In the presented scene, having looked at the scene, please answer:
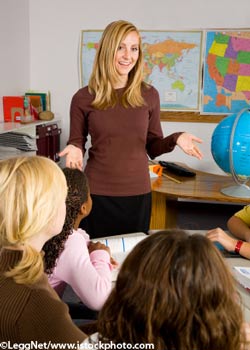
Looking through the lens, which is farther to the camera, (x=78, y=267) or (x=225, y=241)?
(x=225, y=241)

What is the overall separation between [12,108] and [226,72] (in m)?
1.98

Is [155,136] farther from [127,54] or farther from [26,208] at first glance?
[26,208]

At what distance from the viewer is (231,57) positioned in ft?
13.0

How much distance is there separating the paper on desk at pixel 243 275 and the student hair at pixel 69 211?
0.54 m

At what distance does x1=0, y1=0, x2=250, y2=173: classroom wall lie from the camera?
13.1ft

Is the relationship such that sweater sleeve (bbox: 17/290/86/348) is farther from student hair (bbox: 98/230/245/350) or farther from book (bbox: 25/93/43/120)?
book (bbox: 25/93/43/120)

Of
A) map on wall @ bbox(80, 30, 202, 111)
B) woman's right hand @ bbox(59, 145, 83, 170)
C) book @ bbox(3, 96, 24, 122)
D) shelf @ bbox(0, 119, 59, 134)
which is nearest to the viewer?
woman's right hand @ bbox(59, 145, 83, 170)

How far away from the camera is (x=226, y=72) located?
401cm

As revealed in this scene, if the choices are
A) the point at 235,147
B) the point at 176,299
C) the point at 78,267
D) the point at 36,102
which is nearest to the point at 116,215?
the point at 78,267

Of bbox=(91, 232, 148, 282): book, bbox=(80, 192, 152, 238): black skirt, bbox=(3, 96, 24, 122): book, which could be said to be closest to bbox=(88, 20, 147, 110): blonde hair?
bbox=(80, 192, 152, 238): black skirt

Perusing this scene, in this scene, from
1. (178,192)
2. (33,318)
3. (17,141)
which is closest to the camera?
(33,318)

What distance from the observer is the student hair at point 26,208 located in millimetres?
938

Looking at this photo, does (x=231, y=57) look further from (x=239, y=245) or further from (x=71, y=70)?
(x=239, y=245)

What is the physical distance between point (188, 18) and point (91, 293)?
11.2 feet
